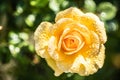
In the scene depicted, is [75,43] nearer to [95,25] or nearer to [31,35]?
[95,25]

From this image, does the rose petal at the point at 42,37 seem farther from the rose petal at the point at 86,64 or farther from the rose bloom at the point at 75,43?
the rose petal at the point at 86,64

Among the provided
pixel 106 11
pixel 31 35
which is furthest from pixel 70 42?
pixel 31 35

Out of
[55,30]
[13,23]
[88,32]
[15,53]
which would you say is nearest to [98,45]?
[88,32]

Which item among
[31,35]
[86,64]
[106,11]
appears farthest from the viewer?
[31,35]

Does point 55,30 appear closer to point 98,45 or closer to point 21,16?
point 98,45

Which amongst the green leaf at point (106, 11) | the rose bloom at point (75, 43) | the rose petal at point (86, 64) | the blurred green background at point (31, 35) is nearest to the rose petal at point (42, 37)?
the rose bloom at point (75, 43)

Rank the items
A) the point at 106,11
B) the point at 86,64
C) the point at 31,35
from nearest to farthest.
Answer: the point at 86,64 < the point at 106,11 < the point at 31,35

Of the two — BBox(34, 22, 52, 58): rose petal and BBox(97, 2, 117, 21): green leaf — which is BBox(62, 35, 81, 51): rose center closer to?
BBox(34, 22, 52, 58): rose petal

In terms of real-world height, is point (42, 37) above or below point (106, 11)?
above
